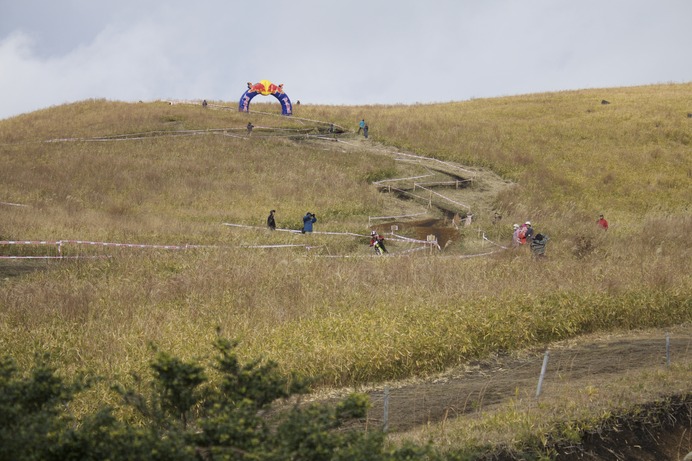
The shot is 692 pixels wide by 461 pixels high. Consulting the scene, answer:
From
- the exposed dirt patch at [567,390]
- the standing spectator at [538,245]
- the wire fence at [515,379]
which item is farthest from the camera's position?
the standing spectator at [538,245]

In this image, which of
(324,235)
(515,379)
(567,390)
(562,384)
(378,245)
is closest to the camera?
(567,390)

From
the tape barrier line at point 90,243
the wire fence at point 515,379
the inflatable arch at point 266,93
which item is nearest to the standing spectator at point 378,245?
the tape barrier line at point 90,243

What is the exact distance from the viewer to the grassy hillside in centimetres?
1254

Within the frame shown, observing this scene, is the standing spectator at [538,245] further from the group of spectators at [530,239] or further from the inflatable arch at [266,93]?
the inflatable arch at [266,93]

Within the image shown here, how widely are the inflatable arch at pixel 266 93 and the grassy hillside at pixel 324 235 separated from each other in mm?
1262

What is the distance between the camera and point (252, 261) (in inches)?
723

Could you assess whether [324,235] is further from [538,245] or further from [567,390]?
[567,390]

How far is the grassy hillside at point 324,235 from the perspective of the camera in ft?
41.1

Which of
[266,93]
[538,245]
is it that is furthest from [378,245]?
[266,93]

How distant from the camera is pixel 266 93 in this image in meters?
55.3

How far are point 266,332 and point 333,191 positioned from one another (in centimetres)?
2444

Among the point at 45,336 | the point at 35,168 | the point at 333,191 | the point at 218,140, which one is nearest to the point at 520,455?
the point at 45,336

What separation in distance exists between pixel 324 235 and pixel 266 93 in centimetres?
3012

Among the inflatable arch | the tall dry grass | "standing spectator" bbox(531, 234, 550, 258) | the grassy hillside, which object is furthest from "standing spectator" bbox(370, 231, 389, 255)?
the inflatable arch
